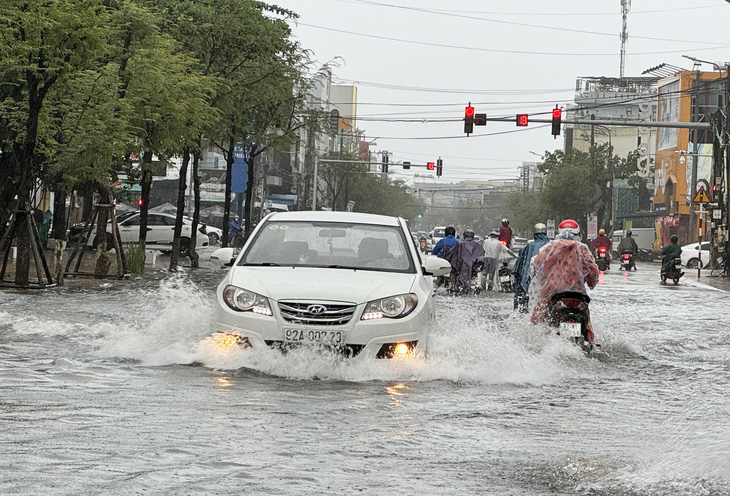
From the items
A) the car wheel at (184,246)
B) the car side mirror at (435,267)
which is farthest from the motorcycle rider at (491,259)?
the car wheel at (184,246)

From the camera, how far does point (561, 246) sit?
1305cm

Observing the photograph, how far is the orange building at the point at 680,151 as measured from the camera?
3327 inches

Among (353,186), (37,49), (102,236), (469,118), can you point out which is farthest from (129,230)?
(353,186)

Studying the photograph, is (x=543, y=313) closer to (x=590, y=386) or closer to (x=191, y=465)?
(x=590, y=386)

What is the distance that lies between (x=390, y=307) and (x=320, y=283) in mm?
615

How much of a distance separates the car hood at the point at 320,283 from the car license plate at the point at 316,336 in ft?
0.87

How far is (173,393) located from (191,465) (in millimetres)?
2804

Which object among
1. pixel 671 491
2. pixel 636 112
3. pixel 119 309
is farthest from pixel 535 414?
pixel 636 112

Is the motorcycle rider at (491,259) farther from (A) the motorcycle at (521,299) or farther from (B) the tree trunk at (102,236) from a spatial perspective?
(A) the motorcycle at (521,299)

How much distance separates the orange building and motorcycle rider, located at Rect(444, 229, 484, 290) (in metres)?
57.9

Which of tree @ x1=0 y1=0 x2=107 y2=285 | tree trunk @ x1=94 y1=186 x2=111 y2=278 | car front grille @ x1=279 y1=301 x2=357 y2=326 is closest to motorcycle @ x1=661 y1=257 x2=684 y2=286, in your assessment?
tree trunk @ x1=94 y1=186 x2=111 y2=278

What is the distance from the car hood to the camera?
1024 cm

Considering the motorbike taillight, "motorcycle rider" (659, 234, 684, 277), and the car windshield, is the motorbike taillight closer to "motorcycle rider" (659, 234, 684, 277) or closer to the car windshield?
the car windshield

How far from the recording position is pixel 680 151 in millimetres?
86812
